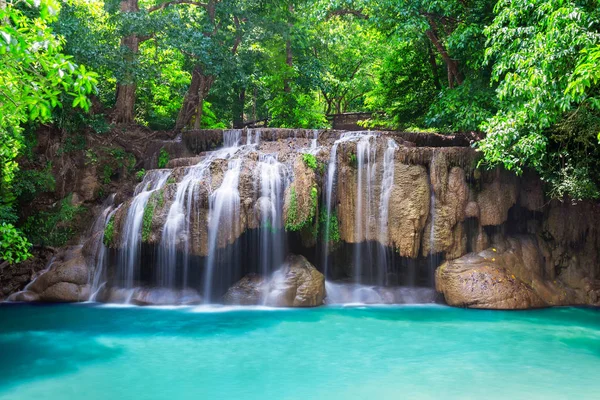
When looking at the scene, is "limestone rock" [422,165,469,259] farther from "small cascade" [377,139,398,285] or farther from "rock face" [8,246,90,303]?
"rock face" [8,246,90,303]

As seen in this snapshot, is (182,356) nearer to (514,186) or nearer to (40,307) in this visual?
(40,307)

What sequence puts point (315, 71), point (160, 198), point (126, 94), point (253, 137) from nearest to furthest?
point (160, 198) < point (253, 137) < point (126, 94) < point (315, 71)

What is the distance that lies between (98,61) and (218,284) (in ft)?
26.8

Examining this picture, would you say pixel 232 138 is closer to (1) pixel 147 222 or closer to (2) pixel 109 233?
(1) pixel 147 222

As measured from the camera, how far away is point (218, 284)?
1333 centimetres

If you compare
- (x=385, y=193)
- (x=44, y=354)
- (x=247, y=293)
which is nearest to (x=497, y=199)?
(x=385, y=193)

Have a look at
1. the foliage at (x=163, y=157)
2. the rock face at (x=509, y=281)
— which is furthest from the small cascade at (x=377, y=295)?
the foliage at (x=163, y=157)

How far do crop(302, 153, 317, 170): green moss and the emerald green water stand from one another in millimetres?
3735

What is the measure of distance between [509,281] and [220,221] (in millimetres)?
7221

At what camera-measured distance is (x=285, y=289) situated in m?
12.6

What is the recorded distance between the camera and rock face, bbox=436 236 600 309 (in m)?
12.4

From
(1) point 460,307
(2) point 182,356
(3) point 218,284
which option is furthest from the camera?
(3) point 218,284

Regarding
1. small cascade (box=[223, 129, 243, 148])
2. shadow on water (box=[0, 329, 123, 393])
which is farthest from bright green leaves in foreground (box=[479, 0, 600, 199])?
shadow on water (box=[0, 329, 123, 393])

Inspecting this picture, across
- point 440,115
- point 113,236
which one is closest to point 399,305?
point 440,115
